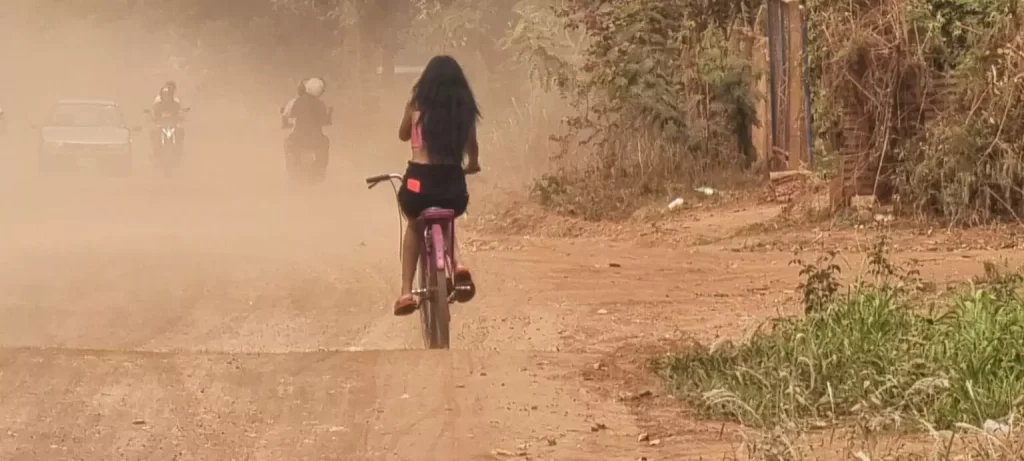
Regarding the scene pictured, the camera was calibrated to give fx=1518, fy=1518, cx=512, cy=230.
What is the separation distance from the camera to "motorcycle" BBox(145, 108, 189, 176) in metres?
28.5

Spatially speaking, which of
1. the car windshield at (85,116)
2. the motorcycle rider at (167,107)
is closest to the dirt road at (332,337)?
the car windshield at (85,116)

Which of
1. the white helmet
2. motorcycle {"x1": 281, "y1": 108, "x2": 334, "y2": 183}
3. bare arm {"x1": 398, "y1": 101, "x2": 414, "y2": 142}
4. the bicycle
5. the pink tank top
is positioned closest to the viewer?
the bicycle

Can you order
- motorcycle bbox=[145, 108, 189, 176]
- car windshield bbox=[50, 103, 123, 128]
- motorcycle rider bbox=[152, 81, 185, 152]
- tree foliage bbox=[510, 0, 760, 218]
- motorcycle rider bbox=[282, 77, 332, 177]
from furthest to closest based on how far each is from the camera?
motorcycle bbox=[145, 108, 189, 176] < motorcycle rider bbox=[152, 81, 185, 152] < car windshield bbox=[50, 103, 123, 128] < motorcycle rider bbox=[282, 77, 332, 177] < tree foliage bbox=[510, 0, 760, 218]

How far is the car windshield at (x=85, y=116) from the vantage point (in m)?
27.5

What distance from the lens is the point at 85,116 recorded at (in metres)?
27.6

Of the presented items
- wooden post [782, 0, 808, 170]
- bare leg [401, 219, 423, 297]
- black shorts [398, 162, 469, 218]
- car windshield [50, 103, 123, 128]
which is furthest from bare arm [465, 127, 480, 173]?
car windshield [50, 103, 123, 128]

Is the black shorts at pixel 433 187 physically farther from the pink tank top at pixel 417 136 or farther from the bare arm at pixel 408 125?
the bare arm at pixel 408 125

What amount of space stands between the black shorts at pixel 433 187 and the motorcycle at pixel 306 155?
44.3ft

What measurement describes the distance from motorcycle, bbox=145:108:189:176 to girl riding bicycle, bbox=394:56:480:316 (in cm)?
2065

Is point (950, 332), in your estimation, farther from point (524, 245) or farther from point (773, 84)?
point (773, 84)

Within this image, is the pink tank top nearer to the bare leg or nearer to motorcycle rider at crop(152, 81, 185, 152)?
the bare leg

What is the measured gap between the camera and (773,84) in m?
18.8

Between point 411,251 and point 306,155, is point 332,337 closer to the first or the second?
point 411,251

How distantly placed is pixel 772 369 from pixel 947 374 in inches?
31.4
